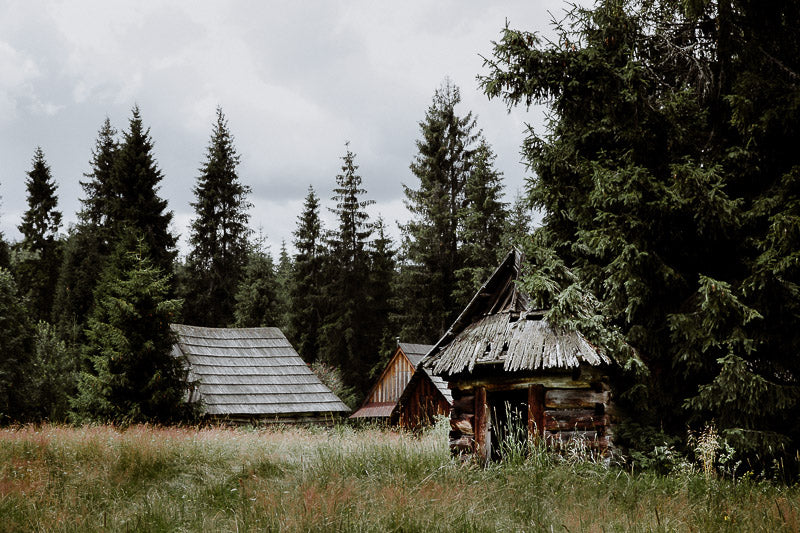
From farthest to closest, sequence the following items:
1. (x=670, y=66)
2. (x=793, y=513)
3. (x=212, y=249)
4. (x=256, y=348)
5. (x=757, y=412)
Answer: (x=212, y=249) → (x=256, y=348) → (x=670, y=66) → (x=757, y=412) → (x=793, y=513)

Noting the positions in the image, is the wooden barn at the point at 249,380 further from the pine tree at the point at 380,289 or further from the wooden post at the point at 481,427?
the pine tree at the point at 380,289

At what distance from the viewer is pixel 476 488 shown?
7445mm

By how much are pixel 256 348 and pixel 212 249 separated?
21.1m

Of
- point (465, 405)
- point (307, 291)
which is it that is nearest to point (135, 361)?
point (465, 405)

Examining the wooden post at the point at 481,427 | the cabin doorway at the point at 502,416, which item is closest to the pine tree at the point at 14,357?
the cabin doorway at the point at 502,416

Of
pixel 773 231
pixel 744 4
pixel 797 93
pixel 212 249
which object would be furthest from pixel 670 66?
pixel 212 249

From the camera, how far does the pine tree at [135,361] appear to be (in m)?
16.4

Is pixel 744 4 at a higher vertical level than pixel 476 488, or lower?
higher

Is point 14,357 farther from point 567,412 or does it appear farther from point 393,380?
point 567,412

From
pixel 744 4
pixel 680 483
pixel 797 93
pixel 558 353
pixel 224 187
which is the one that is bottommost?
pixel 680 483

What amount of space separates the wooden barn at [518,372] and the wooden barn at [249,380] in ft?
29.2

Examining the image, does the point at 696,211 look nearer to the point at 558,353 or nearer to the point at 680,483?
the point at 558,353

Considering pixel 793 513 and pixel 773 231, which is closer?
pixel 793 513

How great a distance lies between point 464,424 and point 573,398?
2.14m
